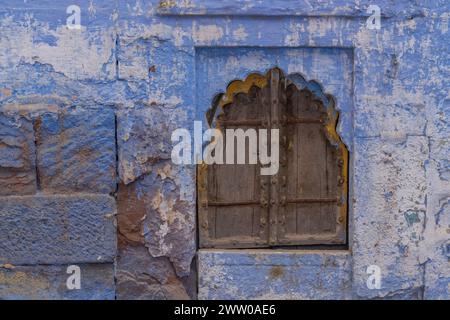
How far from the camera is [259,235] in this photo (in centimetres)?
430

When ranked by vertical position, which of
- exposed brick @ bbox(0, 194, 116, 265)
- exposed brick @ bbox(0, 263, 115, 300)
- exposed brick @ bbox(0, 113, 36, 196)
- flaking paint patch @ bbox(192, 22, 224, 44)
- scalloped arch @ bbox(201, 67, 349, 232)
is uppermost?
flaking paint patch @ bbox(192, 22, 224, 44)

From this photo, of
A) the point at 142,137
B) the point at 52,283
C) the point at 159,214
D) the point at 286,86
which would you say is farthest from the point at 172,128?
the point at 52,283

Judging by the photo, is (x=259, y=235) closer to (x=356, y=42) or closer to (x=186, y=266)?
(x=186, y=266)

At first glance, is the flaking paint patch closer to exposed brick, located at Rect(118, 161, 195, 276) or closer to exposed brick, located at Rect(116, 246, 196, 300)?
exposed brick, located at Rect(118, 161, 195, 276)

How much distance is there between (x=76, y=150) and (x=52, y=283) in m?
0.72

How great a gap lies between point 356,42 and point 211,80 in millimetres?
781

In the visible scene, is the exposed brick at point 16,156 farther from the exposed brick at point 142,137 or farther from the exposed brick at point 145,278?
the exposed brick at point 145,278

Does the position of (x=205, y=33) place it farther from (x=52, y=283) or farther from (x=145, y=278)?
(x=52, y=283)

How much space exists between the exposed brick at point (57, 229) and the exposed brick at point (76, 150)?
0.08 m

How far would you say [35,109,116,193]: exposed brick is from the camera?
3.99m

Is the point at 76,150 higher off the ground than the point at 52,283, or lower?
higher

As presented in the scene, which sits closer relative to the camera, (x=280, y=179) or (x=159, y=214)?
(x=159, y=214)

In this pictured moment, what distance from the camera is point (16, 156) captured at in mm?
3986

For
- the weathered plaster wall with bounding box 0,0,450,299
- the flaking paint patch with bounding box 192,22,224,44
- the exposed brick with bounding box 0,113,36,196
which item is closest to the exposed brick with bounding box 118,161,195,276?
the weathered plaster wall with bounding box 0,0,450,299
